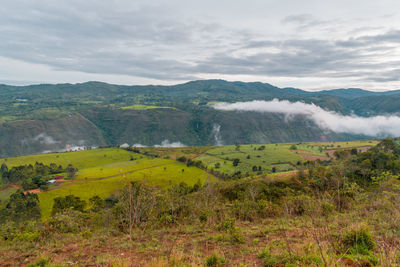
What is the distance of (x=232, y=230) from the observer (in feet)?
50.6

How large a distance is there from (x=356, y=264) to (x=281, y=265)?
2721 mm

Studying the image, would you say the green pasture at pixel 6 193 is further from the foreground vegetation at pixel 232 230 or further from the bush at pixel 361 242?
the bush at pixel 361 242

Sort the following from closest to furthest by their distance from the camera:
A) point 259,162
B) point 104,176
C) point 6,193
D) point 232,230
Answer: point 232,230 → point 6,193 → point 104,176 → point 259,162

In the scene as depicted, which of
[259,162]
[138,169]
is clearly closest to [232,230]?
[138,169]

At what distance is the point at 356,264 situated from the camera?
7359 mm

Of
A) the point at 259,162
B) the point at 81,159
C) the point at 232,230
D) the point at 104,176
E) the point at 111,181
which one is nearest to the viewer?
the point at 232,230

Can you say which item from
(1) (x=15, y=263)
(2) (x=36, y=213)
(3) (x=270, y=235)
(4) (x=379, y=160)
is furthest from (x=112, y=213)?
(4) (x=379, y=160)

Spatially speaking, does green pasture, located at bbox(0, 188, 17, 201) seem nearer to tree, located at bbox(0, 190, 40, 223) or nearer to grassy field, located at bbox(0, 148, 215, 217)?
grassy field, located at bbox(0, 148, 215, 217)

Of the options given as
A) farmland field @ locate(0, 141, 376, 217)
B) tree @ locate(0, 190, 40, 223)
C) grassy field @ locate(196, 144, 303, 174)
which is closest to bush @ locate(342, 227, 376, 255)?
farmland field @ locate(0, 141, 376, 217)

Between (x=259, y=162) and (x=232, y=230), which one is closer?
(x=232, y=230)

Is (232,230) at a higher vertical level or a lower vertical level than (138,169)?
higher

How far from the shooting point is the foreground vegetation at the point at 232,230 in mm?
8750

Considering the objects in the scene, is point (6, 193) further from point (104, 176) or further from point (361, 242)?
point (361, 242)

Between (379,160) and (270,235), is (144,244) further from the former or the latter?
(379,160)
